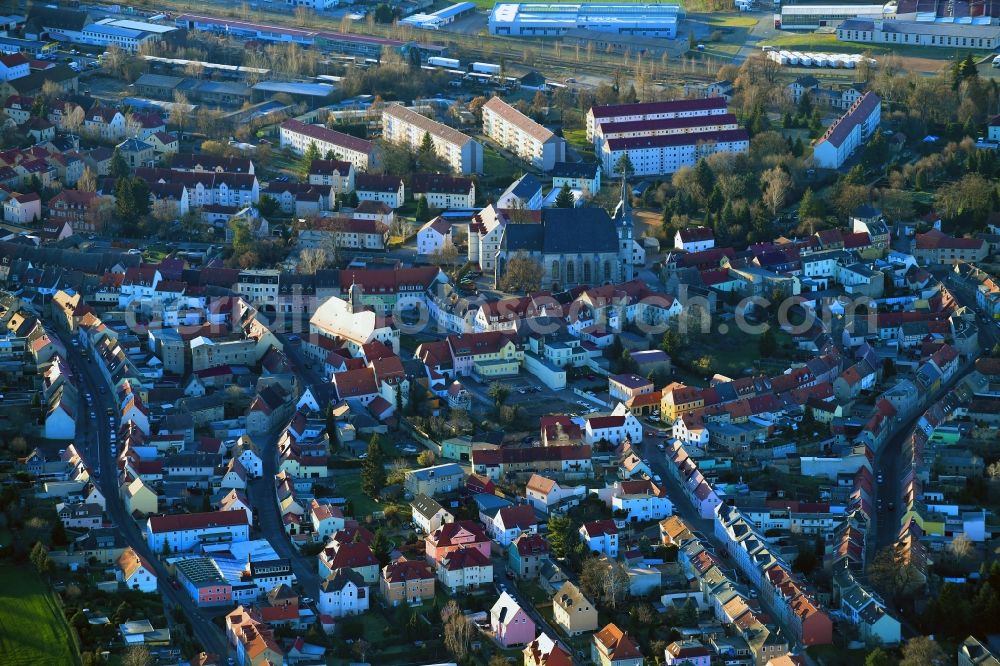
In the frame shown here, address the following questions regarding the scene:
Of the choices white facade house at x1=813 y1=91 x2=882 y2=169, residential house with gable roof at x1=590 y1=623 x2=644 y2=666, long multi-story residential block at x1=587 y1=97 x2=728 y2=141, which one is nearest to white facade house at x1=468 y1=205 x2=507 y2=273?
long multi-story residential block at x1=587 y1=97 x2=728 y2=141

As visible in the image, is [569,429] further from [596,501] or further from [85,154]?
[85,154]

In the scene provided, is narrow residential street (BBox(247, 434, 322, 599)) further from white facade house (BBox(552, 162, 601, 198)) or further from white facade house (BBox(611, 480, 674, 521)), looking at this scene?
white facade house (BBox(552, 162, 601, 198))

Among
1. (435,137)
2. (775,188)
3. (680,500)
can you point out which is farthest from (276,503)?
(435,137)

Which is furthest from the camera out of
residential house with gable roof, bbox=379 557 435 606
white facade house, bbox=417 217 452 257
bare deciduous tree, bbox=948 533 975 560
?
white facade house, bbox=417 217 452 257

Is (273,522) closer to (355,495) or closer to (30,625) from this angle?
(355,495)

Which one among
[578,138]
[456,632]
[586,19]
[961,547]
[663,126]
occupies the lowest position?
[456,632]

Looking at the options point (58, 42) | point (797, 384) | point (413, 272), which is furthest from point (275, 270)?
point (58, 42)

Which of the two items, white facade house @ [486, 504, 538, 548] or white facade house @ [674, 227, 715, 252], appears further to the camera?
white facade house @ [674, 227, 715, 252]

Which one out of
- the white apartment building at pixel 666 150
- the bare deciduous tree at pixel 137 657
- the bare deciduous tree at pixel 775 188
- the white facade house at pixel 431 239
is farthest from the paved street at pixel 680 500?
the white apartment building at pixel 666 150
